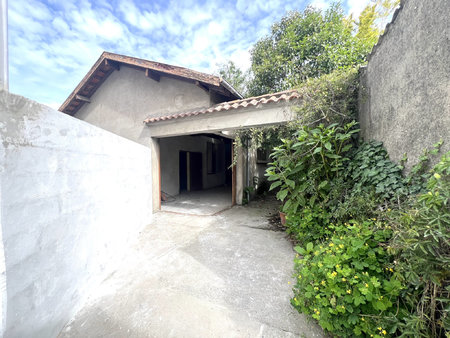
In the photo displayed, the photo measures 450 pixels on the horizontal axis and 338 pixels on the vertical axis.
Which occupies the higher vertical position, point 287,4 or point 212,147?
point 287,4

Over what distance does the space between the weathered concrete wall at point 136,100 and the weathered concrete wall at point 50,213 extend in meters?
3.43

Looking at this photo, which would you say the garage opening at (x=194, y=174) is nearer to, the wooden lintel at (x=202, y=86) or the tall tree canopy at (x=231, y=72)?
the wooden lintel at (x=202, y=86)

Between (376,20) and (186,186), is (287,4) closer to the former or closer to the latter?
(376,20)

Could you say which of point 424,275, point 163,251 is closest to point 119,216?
point 163,251

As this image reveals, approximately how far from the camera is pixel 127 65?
6.32 metres

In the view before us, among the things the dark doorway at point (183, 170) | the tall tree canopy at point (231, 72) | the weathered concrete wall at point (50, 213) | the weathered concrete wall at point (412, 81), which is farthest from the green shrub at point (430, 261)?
the tall tree canopy at point (231, 72)

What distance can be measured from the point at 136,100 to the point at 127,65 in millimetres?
1281

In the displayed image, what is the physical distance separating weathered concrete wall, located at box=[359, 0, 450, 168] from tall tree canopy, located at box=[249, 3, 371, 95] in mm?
5021

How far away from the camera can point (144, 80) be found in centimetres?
623

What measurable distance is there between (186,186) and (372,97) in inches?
322

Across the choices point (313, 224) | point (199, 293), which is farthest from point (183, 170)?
point (199, 293)

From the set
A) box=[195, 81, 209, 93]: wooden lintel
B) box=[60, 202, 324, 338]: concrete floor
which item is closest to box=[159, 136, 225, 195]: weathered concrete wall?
box=[195, 81, 209, 93]: wooden lintel

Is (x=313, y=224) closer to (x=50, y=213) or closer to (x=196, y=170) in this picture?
(x=50, y=213)

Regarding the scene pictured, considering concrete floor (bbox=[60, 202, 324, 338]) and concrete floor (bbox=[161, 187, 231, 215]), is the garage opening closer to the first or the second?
concrete floor (bbox=[161, 187, 231, 215])
